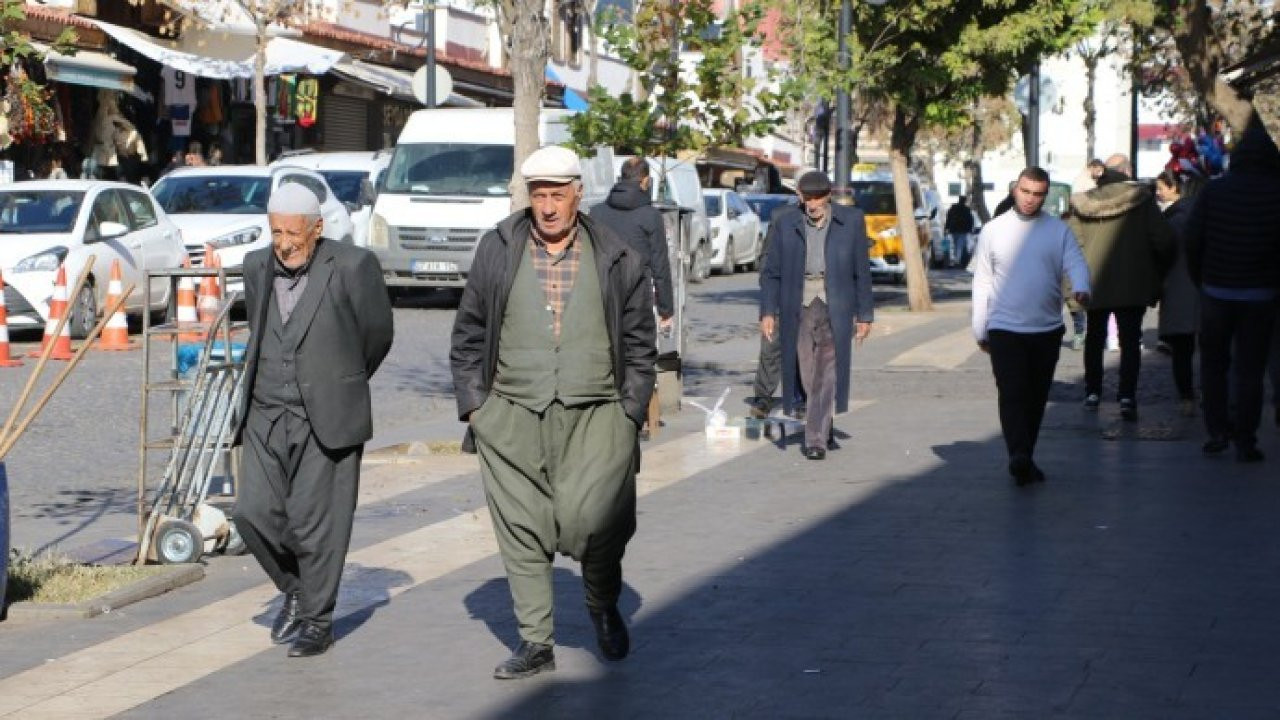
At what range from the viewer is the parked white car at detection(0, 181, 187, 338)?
21.7m

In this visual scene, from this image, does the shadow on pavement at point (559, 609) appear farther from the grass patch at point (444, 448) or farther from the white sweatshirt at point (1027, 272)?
the grass patch at point (444, 448)

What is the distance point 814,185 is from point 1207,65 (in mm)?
10563

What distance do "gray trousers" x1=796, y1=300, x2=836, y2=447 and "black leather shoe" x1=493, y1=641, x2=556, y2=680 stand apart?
6.29 meters

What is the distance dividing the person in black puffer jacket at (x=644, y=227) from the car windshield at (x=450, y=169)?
46.2ft

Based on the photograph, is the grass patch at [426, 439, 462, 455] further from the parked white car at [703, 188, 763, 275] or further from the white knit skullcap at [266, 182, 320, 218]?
the parked white car at [703, 188, 763, 275]

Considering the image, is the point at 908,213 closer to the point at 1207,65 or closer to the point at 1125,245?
the point at 1207,65

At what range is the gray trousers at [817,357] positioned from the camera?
13719 millimetres

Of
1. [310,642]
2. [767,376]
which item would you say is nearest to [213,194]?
[767,376]

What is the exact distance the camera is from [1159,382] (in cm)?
1873

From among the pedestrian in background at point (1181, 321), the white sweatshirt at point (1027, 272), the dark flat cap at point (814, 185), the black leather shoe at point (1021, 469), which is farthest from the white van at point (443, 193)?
the black leather shoe at point (1021, 469)

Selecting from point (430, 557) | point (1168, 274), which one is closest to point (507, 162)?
point (1168, 274)

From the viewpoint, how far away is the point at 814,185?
13695 millimetres

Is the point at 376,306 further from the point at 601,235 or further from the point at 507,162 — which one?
the point at 507,162

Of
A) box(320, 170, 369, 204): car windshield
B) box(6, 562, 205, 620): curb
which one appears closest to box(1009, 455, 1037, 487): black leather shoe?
box(6, 562, 205, 620): curb
